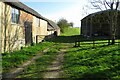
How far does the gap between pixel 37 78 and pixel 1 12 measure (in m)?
A: 7.96

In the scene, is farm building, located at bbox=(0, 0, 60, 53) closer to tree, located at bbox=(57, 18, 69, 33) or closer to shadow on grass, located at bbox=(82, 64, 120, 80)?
shadow on grass, located at bbox=(82, 64, 120, 80)

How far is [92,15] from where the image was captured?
1654 inches

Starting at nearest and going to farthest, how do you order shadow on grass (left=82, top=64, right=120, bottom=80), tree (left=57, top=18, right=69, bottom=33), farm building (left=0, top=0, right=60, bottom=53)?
1. shadow on grass (left=82, top=64, right=120, bottom=80)
2. farm building (left=0, top=0, right=60, bottom=53)
3. tree (left=57, top=18, right=69, bottom=33)

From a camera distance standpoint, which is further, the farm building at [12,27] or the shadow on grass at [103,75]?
the farm building at [12,27]

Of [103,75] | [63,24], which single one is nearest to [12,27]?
[103,75]

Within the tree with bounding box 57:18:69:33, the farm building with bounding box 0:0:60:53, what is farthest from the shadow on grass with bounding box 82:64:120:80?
the tree with bounding box 57:18:69:33

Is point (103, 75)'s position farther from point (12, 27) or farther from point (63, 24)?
point (63, 24)

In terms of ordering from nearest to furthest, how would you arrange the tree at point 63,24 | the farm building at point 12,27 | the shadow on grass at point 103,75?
the shadow on grass at point 103,75
the farm building at point 12,27
the tree at point 63,24

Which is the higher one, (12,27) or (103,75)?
(12,27)

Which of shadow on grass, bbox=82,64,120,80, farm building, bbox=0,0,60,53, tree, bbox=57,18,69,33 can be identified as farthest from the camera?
tree, bbox=57,18,69,33

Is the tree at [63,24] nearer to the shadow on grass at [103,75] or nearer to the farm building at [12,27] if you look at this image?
the farm building at [12,27]

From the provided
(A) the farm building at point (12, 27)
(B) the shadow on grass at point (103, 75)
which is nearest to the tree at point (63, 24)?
(A) the farm building at point (12, 27)

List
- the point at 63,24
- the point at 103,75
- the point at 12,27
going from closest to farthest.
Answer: the point at 103,75 → the point at 12,27 → the point at 63,24

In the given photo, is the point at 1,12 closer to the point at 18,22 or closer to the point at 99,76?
the point at 18,22
